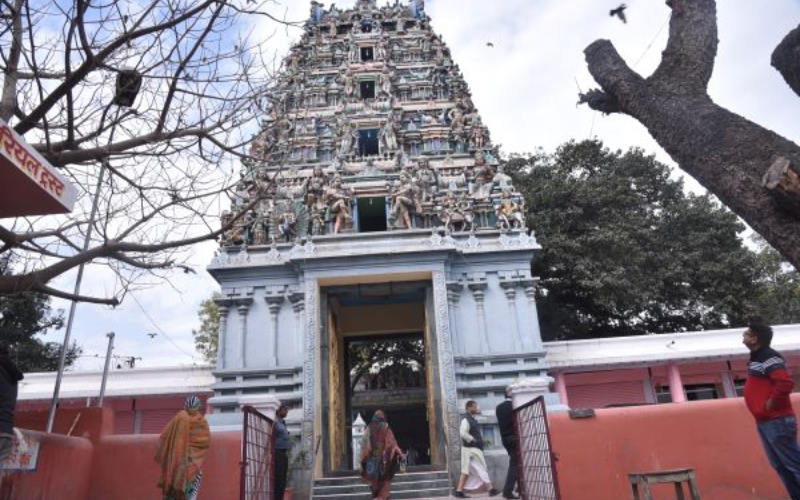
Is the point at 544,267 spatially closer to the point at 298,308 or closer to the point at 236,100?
the point at 298,308

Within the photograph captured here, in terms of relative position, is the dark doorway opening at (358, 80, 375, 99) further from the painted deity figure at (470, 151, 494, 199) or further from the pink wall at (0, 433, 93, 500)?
the pink wall at (0, 433, 93, 500)

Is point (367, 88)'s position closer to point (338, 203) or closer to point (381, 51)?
point (381, 51)

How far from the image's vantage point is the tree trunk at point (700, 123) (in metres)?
3.32

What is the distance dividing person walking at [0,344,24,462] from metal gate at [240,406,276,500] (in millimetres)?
2006

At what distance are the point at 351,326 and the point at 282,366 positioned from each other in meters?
2.95

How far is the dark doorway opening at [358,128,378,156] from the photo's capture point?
1466cm

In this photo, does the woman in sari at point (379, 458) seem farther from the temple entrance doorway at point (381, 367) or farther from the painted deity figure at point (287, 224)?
the painted deity figure at point (287, 224)

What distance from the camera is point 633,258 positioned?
17.8 meters

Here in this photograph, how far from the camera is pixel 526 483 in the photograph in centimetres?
595

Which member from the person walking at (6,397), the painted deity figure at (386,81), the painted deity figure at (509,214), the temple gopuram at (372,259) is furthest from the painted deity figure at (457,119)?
the person walking at (6,397)

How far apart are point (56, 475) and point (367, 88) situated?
1269cm

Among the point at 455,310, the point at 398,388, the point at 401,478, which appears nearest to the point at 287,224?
the point at 455,310

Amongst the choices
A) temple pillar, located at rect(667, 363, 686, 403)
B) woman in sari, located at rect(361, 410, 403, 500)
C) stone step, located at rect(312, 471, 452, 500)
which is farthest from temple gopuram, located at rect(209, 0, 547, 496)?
temple pillar, located at rect(667, 363, 686, 403)

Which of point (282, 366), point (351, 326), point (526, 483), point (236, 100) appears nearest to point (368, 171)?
point (351, 326)
